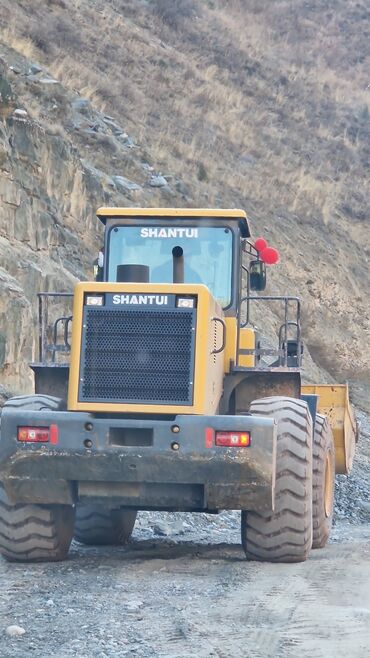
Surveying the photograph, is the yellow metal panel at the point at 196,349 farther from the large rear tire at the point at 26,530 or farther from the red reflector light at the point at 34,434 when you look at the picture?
the large rear tire at the point at 26,530

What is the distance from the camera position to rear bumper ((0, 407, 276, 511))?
9.51m

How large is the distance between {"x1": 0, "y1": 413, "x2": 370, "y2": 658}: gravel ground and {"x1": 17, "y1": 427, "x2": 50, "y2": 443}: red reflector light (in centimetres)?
109

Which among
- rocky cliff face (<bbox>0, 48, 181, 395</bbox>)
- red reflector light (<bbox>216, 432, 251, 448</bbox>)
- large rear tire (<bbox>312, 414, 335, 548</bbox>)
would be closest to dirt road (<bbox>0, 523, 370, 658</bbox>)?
large rear tire (<bbox>312, 414, 335, 548</bbox>)

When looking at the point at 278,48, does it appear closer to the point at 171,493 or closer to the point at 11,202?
the point at 11,202

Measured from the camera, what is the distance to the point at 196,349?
32.0ft

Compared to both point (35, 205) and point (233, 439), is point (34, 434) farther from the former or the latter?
point (35, 205)

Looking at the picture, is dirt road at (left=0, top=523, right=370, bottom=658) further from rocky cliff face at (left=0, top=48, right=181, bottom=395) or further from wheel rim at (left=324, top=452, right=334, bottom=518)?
rocky cliff face at (left=0, top=48, right=181, bottom=395)

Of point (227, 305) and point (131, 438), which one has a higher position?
point (227, 305)

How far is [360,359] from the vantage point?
2970cm

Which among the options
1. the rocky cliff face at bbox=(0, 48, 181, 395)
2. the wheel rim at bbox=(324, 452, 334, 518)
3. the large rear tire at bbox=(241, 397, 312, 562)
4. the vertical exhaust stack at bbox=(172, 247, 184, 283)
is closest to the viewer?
the large rear tire at bbox=(241, 397, 312, 562)

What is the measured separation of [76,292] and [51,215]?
11.6 metres

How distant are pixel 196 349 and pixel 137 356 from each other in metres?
0.49

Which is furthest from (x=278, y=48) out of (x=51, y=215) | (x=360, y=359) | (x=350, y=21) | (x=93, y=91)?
(x=51, y=215)

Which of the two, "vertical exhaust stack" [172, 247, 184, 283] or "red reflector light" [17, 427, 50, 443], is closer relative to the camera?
"red reflector light" [17, 427, 50, 443]
